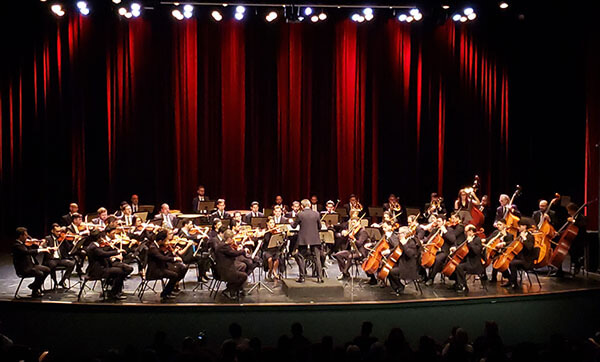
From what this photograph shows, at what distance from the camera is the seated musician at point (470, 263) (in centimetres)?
1192

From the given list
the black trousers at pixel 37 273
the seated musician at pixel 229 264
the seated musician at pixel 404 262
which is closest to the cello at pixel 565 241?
the seated musician at pixel 404 262

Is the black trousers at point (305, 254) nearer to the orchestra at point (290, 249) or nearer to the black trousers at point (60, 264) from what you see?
the orchestra at point (290, 249)

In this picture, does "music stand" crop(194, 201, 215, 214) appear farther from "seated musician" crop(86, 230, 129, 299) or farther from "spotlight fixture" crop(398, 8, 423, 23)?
"spotlight fixture" crop(398, 8, 423, 23)

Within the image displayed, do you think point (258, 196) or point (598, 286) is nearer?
point (598, 286)

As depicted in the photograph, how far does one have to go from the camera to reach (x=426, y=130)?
765 inches

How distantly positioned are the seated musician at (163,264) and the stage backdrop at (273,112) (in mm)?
7176

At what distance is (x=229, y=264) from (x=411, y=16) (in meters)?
9.61

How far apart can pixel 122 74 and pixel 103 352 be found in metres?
9.50

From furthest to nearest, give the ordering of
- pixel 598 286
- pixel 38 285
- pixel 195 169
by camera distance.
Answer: pixel 195 169 < pixel 598 286 < pixel 38 285

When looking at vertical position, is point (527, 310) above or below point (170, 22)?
below

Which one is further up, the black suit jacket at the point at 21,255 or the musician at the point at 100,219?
the musician at the point at 100,219

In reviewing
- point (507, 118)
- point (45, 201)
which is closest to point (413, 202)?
point (507, 118)

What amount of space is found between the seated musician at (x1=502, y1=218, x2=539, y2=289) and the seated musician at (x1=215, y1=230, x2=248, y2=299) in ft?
16.1

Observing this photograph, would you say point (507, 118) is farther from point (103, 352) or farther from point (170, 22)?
Answer: point (103, 352)
